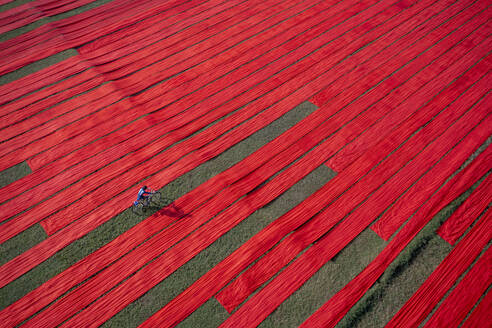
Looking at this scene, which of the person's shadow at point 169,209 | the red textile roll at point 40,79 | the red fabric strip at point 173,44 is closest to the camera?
A: the person's shadow at point 169,209

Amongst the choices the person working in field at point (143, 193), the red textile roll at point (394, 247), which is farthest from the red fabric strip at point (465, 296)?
the person working in field at point (143, 193)

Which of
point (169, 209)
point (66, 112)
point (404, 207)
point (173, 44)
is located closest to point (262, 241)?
point (169, 209)

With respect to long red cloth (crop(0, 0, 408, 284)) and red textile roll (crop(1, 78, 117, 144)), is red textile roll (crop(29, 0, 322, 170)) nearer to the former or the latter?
red textile roll (crop(1, 78, 117, 144))

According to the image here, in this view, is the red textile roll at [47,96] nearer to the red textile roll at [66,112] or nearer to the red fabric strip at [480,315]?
the red textile roll at [66,112]

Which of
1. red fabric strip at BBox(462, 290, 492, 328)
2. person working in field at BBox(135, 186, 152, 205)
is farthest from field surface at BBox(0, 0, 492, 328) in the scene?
person working in field at BBox(135, 186, 152, 205)

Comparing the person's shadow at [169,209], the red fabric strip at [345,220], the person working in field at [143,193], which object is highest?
the red fabric strip at [345,220]

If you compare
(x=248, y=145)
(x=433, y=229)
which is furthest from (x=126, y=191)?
(x=433, y=229)

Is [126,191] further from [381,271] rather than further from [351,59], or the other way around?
[351,59]
